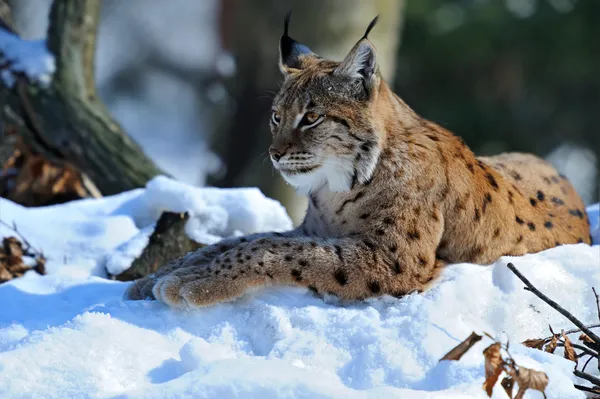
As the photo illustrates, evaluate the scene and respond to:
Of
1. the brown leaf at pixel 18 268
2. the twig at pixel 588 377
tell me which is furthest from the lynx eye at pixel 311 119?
the brown leaf at pixel 18 268

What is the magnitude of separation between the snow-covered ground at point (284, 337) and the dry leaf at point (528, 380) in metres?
0.29

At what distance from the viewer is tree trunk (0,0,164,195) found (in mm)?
6844

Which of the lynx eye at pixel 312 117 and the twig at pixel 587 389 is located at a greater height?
the lynx eye at pixel 312 117

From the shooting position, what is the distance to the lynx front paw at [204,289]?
409cm

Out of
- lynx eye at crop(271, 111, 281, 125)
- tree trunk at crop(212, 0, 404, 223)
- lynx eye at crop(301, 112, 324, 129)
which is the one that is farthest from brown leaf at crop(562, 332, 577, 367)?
tree trunk at crop(212, 0, 404, 223)

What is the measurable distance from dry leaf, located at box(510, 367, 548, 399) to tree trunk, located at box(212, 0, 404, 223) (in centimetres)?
722

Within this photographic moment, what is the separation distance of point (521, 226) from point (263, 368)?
6.08 feet

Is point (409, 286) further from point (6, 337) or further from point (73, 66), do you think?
point (73, 66)

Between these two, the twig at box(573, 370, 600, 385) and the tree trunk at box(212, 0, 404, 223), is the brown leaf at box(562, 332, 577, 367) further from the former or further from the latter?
the tree trunk at box(212, 0, 404, 223)

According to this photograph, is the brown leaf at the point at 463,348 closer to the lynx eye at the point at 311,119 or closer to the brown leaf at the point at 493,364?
the brown leaf at the point at 493,364

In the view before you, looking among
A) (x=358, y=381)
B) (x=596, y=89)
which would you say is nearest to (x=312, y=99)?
(x=358, y=381)

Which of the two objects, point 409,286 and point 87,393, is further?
point 409,286

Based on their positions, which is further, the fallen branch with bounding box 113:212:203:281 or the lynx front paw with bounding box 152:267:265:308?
the fallen branch with bounding box 113:212:203:281

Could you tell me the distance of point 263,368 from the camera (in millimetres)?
3463
